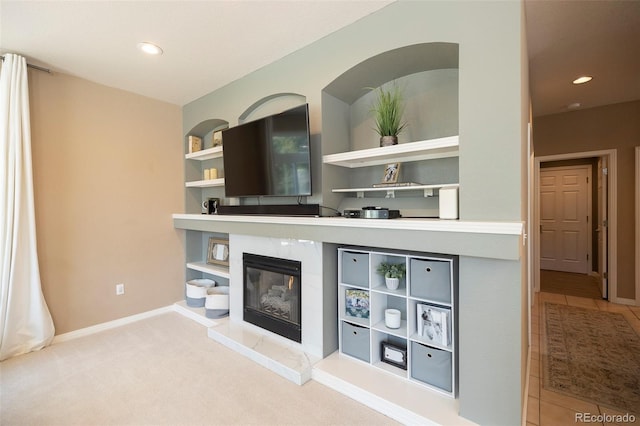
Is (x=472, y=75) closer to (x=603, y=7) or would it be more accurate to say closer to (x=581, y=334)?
(x=603, y=7)

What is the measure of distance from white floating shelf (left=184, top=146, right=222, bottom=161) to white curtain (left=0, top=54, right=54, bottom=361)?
4.72ft

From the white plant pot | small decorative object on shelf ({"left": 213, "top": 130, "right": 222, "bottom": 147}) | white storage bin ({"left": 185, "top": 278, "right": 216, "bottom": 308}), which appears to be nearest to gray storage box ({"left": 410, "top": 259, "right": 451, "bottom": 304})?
the white plant pot

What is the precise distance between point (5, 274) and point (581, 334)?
5.28 m

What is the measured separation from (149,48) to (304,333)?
2.65 m

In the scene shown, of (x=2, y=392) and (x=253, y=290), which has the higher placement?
(x=253, y=290)

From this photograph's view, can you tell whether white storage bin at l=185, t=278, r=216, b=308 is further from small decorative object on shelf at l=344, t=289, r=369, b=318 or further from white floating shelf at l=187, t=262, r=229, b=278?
small decorative object on shelf at l=344, t=289, r=369, b=318

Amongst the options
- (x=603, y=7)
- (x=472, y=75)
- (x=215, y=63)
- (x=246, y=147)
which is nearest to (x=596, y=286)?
(x=603, y=7)

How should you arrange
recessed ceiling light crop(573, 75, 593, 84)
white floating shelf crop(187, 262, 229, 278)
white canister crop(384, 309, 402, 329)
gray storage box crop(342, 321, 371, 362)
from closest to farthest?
white canister crop(384, 309, 402, 329) → gray storage box crop(342, 321, 371, 362) → recessed ceiling light crop(573, 75, 593, 84) → white floating shelf crop(187, 262, 229, 278)

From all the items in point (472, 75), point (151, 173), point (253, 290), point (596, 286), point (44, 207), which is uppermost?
point (472, 75)

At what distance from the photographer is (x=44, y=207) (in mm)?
2766

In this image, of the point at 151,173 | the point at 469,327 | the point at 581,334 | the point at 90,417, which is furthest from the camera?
the point at 151,173

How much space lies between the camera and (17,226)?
2490mm

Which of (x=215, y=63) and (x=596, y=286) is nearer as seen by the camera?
(x=215, y=63)

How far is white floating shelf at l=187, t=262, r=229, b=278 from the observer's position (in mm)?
3273
